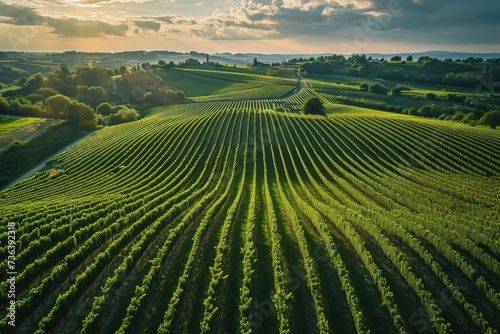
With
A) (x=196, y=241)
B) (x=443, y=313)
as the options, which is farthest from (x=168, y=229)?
(x=443, y=313)

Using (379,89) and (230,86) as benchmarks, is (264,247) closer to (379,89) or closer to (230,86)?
(379,89)

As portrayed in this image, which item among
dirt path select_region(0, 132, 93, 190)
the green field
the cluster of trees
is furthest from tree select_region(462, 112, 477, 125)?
the green field

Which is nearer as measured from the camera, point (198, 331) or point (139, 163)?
point (198, 331)

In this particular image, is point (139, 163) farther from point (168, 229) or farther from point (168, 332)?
point (168, 332)

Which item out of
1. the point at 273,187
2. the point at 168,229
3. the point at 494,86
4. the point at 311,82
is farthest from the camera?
the point at 311,82

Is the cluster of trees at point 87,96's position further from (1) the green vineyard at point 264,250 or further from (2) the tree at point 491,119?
(2) the tree at point 491,119

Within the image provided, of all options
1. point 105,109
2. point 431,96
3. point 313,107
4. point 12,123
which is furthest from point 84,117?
point 431,96

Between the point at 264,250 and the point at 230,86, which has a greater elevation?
the point at 230,86
